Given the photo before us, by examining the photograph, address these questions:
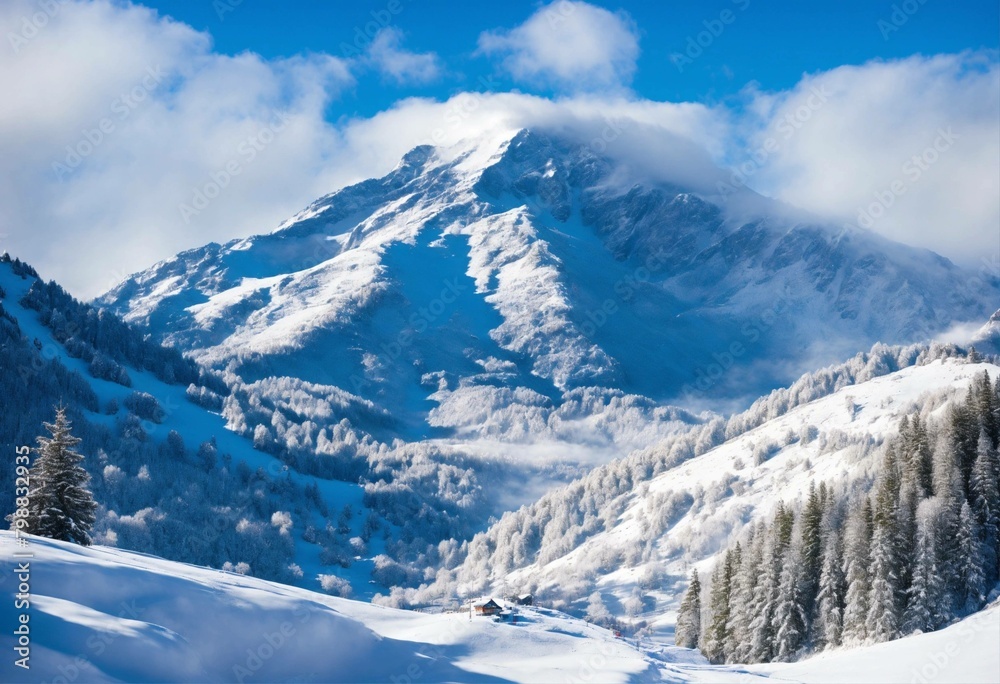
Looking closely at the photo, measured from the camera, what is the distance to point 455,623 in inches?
2847

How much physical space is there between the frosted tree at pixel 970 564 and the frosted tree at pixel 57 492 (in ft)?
243

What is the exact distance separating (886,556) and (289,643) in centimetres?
5543

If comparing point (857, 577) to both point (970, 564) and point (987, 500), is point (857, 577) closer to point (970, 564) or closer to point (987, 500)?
point (970, 564)

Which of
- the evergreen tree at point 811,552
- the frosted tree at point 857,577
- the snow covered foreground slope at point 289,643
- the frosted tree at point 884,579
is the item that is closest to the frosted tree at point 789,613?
the evergreen tree at point 811,552

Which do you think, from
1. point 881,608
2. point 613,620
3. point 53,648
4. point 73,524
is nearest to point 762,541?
point 881,608

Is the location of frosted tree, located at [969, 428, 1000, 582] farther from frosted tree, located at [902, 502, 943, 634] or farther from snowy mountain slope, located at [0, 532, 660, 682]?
snowy mountain slope, located at [0, 532, 660, 682]

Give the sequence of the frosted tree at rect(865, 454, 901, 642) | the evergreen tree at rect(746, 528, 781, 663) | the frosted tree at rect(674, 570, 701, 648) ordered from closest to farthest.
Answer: the frosted tree at rect(865, 454, 901, 642) → the evergreen tree at rect(746, 528, 781, 663) → the frosted tree at rect(674, 570, 701, 648)

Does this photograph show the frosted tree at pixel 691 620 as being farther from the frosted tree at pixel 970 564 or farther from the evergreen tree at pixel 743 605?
the frosted tree at pixel 970 564

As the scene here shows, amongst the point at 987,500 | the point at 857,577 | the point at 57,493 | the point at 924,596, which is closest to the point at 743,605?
the point at 857,577

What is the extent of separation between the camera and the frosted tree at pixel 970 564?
8288 cm

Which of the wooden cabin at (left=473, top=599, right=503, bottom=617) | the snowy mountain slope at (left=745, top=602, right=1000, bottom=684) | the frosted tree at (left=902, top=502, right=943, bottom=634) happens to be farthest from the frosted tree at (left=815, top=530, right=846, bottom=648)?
the wooden cabin at (left=473, top=599, right=503, bottom=617)

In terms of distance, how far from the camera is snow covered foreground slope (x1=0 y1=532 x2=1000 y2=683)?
44.0 metres

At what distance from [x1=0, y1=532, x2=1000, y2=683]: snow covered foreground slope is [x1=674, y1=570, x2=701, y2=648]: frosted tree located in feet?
90.4

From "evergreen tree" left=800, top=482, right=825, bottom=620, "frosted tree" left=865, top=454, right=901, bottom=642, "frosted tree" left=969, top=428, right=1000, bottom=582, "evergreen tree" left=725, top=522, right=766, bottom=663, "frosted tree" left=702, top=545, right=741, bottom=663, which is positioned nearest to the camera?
"frosted tree" left=865, top=454, right=901, bottom=642
